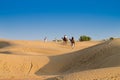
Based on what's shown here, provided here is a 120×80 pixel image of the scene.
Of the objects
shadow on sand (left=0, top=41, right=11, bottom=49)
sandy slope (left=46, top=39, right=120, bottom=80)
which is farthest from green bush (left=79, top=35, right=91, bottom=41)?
sandy slope (left=46, top=39, right=120, bottom=80)

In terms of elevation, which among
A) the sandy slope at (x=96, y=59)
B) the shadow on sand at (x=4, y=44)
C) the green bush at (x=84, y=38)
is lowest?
the sandy slope at (x=96, y=59)

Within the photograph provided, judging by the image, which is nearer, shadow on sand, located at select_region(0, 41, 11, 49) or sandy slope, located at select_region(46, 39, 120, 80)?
sandy slope, located at select_region(46, 39, 120, 80)

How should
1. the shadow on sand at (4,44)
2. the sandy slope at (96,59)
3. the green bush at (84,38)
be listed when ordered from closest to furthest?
1. the sandy slope at (96,59)
2. the shadow on sand at (4,44)
3. the green bush at (84,38)

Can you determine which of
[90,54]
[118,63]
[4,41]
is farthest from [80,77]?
[4,41]

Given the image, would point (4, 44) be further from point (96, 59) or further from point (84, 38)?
point (96, 59)

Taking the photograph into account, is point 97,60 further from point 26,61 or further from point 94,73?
point 94,73

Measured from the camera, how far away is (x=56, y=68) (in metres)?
23.3

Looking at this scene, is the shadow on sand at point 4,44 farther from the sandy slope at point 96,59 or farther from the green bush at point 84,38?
the green bush at point 84,38

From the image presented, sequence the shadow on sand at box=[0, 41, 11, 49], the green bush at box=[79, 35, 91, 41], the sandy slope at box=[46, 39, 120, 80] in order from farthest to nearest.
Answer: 1. the green bush at box=[79, 35, 91, 41]
2. the shadow on sand at box=[0, 41, 11, 49]
3. the sandy slope at box=[46, 39, 120, 80]

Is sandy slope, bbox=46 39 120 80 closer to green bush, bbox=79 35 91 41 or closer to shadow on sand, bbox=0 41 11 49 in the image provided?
shadow on sand, bbox=0 41 11 49

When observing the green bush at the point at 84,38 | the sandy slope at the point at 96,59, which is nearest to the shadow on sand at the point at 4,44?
the sandy slope at the point at 96,59

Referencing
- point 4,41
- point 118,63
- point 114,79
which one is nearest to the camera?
point 114,79

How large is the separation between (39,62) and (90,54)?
3872 millimetres

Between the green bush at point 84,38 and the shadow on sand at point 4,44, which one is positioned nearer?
the shadow on sand at point 4,44
